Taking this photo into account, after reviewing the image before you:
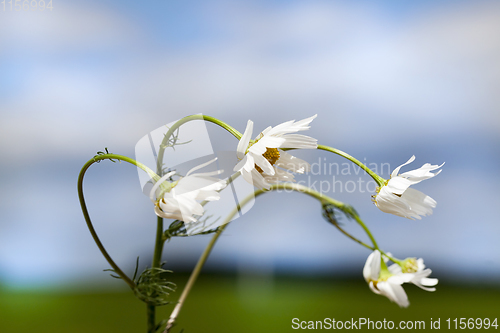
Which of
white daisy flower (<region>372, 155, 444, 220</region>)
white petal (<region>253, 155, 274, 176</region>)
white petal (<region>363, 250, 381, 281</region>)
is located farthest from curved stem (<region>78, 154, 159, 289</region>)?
white petal (<region>363, 250, 381, 281</region>)

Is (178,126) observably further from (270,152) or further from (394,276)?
(394,276)

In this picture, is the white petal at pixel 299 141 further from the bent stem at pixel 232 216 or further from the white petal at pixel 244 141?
the bent stem at pixel 232 216

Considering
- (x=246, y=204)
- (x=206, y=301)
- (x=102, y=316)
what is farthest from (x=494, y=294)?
(x=246, y=204)

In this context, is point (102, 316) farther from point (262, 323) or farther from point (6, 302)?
point (262, 323)

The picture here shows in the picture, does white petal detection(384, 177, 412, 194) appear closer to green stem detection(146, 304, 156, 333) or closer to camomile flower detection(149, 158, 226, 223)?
camomile flower detection(149, 158, 226, 223)

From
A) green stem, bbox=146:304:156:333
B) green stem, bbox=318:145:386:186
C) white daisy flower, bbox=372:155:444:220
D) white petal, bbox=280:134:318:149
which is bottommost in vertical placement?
green stem, bbox=146:304:156:333

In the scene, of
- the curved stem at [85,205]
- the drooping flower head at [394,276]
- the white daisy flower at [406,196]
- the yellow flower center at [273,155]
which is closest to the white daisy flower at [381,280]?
the drooping flower head at [394,276]

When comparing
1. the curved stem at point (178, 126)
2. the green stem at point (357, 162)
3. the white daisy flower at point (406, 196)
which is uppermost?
the curved stem at point (178, 126)
